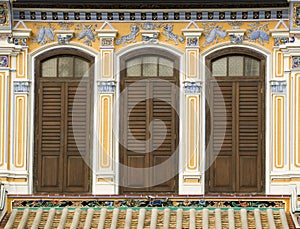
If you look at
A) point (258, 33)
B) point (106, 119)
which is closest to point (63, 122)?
point (106, 119)

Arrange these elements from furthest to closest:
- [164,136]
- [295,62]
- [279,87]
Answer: [164,136] → [279,87] → [295,62]

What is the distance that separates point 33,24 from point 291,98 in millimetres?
4769

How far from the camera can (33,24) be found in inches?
756

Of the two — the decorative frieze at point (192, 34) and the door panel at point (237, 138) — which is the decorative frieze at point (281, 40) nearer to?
the door panel at point (237, 138)

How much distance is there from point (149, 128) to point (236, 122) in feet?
5.05

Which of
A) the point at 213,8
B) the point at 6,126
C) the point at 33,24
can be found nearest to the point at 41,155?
the point at 6,126

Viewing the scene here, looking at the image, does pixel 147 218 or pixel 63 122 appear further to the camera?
pixel 63 122

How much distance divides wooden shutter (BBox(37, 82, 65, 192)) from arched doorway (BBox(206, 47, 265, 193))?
2.62 m

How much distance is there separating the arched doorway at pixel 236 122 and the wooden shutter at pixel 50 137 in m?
2.62

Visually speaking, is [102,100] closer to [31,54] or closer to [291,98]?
[31,54]

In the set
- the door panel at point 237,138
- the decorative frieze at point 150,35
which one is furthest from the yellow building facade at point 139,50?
the door panel at point 237,138

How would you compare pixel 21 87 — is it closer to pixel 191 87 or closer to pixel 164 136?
pixel 164 136

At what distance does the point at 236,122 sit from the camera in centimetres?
1891

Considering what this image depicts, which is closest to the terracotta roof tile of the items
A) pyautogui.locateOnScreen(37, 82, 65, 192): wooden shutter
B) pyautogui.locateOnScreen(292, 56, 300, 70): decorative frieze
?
pyautogui.locateOnScreen(37, 82, 65, 192): wooden shutter
